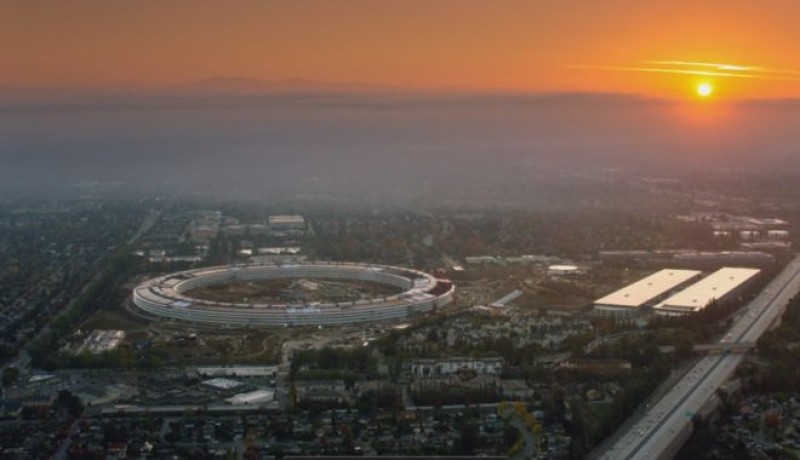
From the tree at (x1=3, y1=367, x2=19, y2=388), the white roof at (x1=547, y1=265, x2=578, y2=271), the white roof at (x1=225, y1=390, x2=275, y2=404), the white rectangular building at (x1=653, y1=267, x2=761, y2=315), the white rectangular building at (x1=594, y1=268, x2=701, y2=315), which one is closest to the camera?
the white roof at (x1=225, y1=390, x2=275, y2=404)

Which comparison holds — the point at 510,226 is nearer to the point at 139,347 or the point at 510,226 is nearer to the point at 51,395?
the point at 139,347

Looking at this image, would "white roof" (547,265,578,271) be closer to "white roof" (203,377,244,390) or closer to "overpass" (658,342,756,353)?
"overpass" (658,342,756,353)

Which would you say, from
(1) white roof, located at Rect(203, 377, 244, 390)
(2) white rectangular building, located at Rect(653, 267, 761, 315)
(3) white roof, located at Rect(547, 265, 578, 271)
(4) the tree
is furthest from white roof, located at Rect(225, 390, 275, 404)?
(3) white roof, located at Rect(547, 265, 578, 271)

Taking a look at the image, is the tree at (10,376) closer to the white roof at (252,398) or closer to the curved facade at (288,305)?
the white roof at (252,398)

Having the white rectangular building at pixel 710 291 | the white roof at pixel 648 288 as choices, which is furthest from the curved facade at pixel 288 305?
the white rectangular building at pixel 710 291

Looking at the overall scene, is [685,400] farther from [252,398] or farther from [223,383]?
[223,383]

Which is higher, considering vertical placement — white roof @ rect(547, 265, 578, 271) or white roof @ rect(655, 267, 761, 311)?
white roof @ rect(655, 267, 761, 311)
